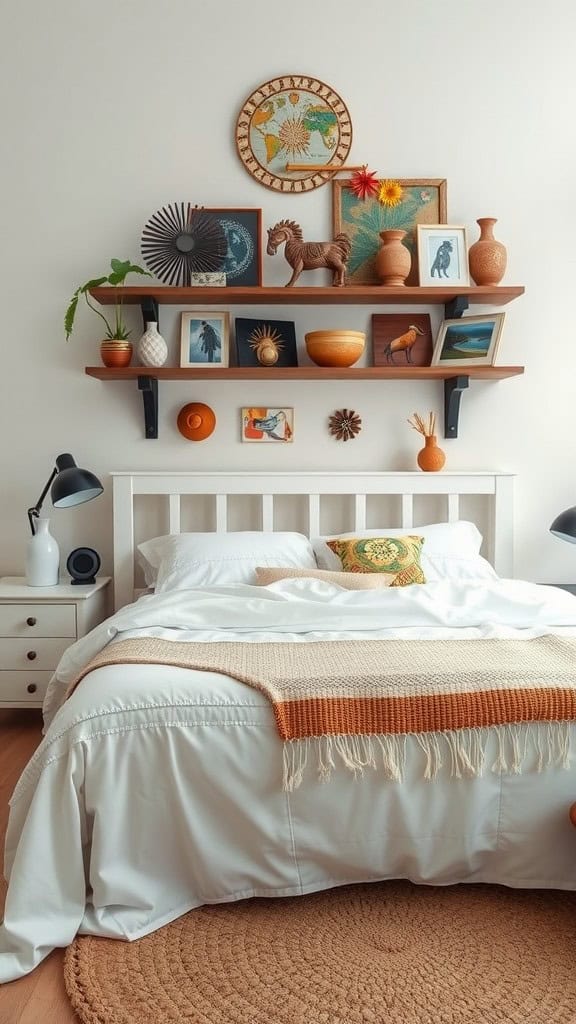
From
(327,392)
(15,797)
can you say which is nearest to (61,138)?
(327,392)

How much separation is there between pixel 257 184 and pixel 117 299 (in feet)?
2.27

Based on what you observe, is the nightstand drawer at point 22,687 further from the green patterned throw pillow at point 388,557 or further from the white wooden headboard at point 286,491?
the green patterned throw pillow at point 388,557

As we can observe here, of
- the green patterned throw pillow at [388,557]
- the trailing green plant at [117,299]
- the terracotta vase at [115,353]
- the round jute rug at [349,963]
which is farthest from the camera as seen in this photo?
the terracotta vase at [115,353]

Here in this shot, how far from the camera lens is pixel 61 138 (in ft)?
10.8

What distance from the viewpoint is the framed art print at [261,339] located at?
329 cm

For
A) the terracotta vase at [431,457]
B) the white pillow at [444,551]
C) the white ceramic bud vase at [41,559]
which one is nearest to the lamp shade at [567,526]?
the white pillow at [444,551]

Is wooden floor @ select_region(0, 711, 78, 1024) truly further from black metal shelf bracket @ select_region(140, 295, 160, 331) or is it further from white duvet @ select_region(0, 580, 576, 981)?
black metal shelf bracket @ select_region(140, 295, 160, 331)

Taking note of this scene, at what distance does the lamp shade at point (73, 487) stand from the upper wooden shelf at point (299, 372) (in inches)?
15.8

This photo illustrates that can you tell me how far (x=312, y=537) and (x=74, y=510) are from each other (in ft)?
3.07

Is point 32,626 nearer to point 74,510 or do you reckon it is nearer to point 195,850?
point 74,510

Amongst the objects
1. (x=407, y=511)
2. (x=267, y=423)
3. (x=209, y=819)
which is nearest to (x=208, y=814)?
(x=209, y=819)

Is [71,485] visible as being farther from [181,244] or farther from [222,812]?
[222,812]

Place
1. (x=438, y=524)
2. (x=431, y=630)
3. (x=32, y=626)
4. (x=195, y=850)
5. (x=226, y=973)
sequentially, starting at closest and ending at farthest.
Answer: (x=226, y=973), (x=195, y=850), (x=431, y=630), (x=32, y=626), (x=438, y=524)

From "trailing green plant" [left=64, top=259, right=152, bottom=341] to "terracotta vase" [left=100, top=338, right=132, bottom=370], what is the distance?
4cm
